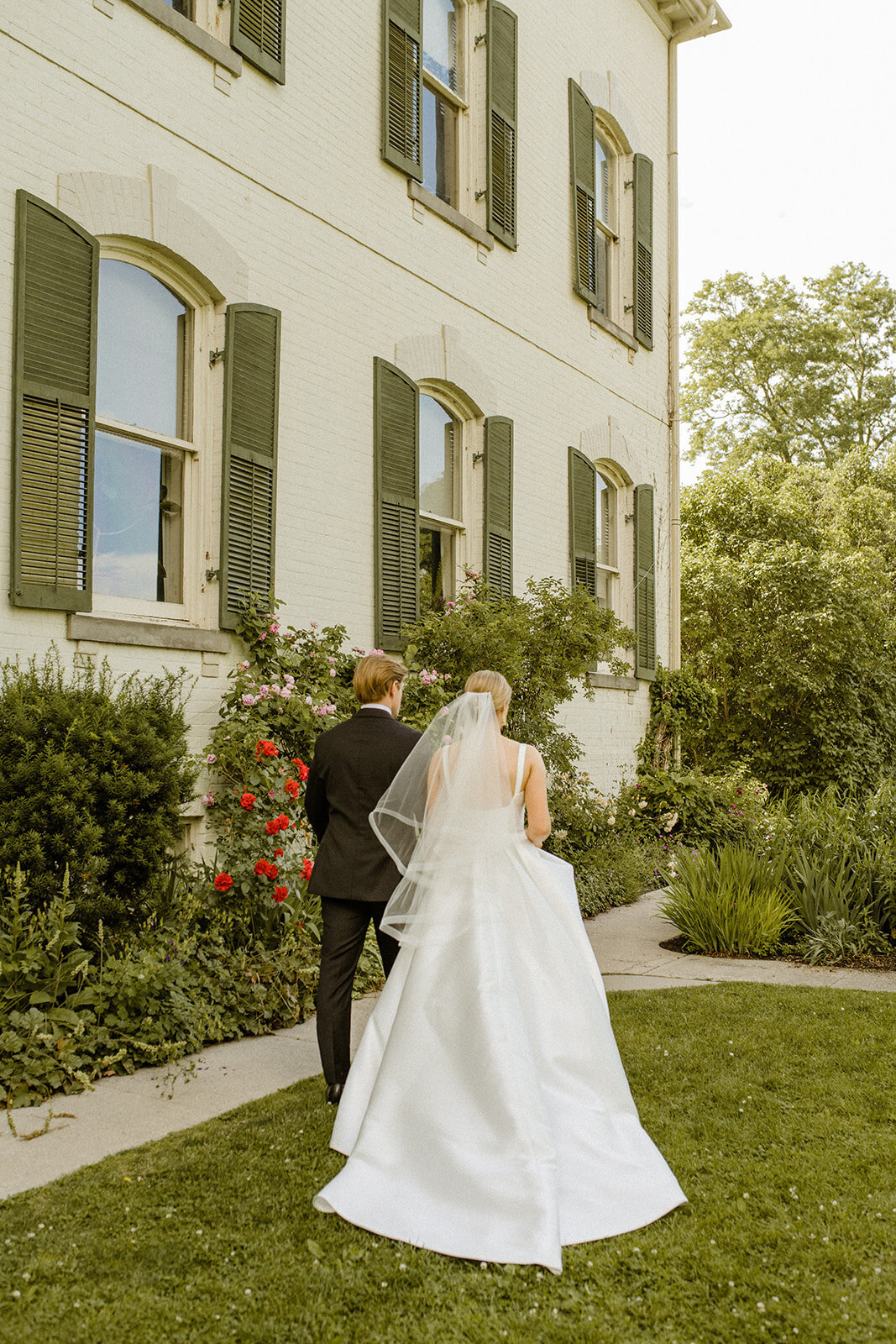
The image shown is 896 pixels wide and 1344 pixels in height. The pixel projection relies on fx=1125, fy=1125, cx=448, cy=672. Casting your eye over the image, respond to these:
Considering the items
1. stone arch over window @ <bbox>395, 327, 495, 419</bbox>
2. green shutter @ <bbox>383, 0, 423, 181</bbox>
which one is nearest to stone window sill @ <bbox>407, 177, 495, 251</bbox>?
green shutter @ <bbox>383, 0, 423, 181</bbox>

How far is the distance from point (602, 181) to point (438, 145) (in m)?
3.73

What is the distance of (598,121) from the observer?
1266 cm

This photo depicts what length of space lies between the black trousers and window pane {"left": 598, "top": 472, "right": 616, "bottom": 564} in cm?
860

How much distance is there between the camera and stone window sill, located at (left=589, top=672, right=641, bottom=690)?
11633 mm

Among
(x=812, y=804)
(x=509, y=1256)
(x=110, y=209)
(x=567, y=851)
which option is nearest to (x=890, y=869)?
(x=812, y=804)

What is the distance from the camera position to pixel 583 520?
461 inches

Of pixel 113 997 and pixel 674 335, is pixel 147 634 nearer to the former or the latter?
pixel 113 997

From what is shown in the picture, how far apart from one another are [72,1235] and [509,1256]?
130 centimetres

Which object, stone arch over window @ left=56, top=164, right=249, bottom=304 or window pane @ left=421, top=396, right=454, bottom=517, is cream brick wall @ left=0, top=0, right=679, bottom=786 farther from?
window pane @ left=421, top=396, right=454, bottom=517

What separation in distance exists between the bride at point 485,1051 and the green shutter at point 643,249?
32.3 feet

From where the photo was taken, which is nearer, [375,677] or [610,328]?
[375,677]

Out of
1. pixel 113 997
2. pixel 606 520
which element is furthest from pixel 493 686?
pixel 606 520

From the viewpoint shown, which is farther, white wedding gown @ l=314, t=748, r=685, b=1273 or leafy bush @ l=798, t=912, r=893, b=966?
leafy bush @ l=798, t=912, r=893, b=966

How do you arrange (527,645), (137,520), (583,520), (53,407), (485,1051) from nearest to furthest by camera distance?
(485,1051)
(53,407)
(137,520)
(527,645)
(583,520)
